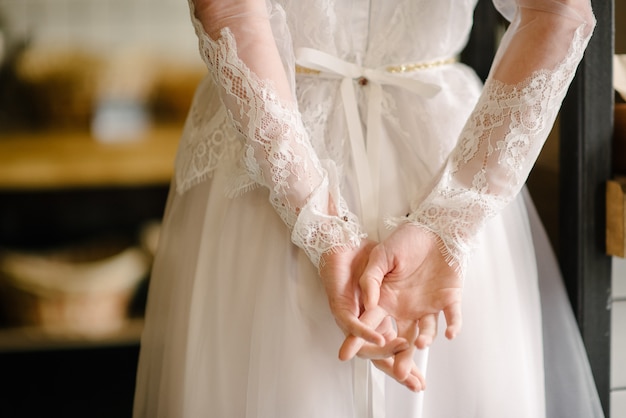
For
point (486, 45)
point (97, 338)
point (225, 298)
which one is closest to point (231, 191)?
point (225, 298)


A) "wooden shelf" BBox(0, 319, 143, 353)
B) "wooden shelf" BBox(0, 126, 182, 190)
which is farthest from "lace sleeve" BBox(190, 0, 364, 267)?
"wooden shelf" BBox(0, 319, 143, 353)

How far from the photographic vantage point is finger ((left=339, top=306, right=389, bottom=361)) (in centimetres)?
62

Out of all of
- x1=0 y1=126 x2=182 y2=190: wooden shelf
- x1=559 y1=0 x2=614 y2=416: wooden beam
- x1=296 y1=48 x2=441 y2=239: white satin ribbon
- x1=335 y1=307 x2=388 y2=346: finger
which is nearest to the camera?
x1=335 y1=307 x2=388 y2=346: finger

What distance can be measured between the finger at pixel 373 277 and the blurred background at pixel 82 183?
1.32 metres

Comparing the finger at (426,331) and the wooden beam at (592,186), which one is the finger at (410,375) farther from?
the wooden beam at (592,186)

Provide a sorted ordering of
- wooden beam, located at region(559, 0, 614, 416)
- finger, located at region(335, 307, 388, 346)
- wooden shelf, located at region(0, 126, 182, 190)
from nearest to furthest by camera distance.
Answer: finger, located at region(335, 307, 388, 346) < wooden beam, located at region(559, 0, 614, 416) < wooden shelf, located at region(0, 126, 182, 190)

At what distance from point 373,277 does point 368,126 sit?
0.62 ft

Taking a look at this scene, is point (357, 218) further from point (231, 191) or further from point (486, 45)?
point (486, 45)

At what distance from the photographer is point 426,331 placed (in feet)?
2.11

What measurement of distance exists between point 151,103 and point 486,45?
1.10 m

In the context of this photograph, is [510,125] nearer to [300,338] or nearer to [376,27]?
[376,27]

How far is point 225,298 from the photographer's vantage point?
745mm

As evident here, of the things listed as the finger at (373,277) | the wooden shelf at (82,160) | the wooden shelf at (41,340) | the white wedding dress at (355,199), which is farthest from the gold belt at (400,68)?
the wooden shelf at (41,340)

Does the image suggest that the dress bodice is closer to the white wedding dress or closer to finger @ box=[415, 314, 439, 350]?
the white wedding dress
